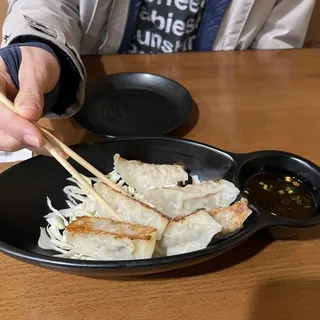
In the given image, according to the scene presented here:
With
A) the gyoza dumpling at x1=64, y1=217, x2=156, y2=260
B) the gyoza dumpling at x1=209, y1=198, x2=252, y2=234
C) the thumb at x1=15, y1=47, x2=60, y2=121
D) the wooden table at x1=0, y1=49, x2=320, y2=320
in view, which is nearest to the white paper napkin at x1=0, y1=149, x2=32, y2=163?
the wooden table at x1=0, y1=49, x2=320, y2=320

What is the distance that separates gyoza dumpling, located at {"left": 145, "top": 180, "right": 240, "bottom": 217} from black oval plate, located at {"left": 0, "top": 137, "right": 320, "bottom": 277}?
1.3 inches

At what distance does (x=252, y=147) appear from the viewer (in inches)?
41.0

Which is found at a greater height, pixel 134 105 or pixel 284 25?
pixel 284 25

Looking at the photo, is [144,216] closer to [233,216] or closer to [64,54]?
[233,216]

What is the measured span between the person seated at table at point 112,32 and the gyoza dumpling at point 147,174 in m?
0.21

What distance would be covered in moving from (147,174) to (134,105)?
290mm

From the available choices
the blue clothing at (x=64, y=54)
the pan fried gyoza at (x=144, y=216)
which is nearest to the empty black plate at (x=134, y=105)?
the blue clothing at (x=64, y=54)

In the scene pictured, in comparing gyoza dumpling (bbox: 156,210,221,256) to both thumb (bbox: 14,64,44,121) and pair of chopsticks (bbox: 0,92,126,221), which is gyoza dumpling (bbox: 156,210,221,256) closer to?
pair of chopsticks (bbox: 0,92,126,221)

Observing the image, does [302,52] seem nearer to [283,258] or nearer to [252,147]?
[252,147]

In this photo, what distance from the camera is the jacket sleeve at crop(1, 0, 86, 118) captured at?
1.03m

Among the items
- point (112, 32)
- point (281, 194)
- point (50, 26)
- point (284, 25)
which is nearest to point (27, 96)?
point (50, 26)

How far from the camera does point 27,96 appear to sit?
813 millimetres

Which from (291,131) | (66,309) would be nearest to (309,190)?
(291,131)

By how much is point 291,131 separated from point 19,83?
0.59 m
